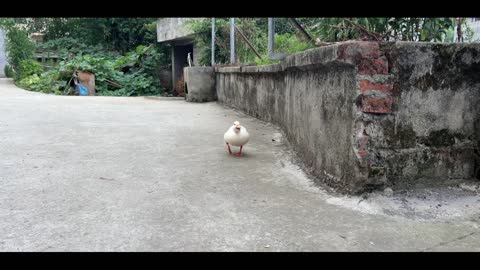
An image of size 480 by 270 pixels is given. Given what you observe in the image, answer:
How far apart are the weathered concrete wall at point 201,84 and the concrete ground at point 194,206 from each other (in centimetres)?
527

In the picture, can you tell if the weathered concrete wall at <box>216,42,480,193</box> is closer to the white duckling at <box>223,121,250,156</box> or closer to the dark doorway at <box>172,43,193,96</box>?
the white duckling at <box>223,121,250,156</box>

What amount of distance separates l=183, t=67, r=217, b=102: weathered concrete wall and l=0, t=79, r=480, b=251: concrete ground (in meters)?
5.27

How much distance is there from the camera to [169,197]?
9.34ft

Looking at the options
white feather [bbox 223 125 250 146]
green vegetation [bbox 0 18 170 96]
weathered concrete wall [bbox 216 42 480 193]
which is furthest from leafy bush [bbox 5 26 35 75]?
weathered concrete wall [bbox 216 42 480 193]

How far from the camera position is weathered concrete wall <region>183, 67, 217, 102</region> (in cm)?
972

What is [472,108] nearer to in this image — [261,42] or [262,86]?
[262,86]

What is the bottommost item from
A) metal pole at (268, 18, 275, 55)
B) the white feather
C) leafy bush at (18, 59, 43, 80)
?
the white feather

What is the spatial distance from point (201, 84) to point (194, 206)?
7.34 m

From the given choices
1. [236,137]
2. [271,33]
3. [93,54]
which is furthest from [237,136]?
[93,54]

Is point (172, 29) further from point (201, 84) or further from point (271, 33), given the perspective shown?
point (271, 33)

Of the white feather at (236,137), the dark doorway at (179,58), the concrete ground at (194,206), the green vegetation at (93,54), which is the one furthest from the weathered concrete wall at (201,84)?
the dark doorway at (179,58)

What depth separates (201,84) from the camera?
9.79 metres

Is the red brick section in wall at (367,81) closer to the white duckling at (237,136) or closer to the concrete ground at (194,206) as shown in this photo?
the concrete ground at (194,206)
